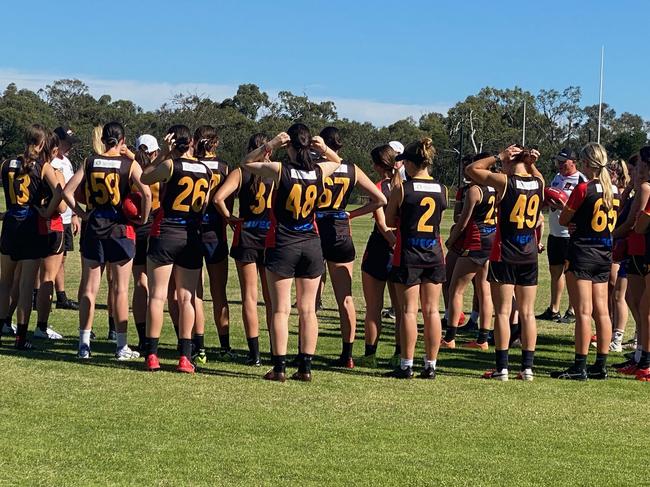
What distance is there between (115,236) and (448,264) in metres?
4.56

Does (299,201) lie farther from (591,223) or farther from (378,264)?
(591,223)

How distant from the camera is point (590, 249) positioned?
28.3 feet

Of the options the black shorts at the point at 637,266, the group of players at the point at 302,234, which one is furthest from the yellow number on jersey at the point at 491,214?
the black shorts at the point at 637,266

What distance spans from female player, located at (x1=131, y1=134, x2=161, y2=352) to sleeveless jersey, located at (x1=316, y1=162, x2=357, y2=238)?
1.80 meters

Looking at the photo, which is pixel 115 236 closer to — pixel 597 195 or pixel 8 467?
pixel 8 467

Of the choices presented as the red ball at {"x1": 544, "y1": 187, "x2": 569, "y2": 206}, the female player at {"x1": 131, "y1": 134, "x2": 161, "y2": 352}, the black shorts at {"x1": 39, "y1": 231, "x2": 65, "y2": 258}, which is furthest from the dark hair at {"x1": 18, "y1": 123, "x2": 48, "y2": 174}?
the red ball at {"x1": 544, "y1": 187, "x2": 569, "y2": 206}

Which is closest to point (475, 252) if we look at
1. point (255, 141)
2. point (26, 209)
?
point (255, 141)

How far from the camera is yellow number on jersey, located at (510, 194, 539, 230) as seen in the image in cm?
841

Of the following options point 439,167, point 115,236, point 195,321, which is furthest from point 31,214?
point 439,167

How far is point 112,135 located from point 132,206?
0.70 meters

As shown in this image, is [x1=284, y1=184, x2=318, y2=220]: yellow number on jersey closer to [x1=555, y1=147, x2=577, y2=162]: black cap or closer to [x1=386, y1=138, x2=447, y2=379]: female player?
[x1=386, y1=138, x2=447, y2=379]: female player

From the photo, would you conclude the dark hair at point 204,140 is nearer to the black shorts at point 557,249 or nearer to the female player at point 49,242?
the female player at point 49,242

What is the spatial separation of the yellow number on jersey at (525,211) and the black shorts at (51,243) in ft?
15.9

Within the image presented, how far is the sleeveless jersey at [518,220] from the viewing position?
8398mm
